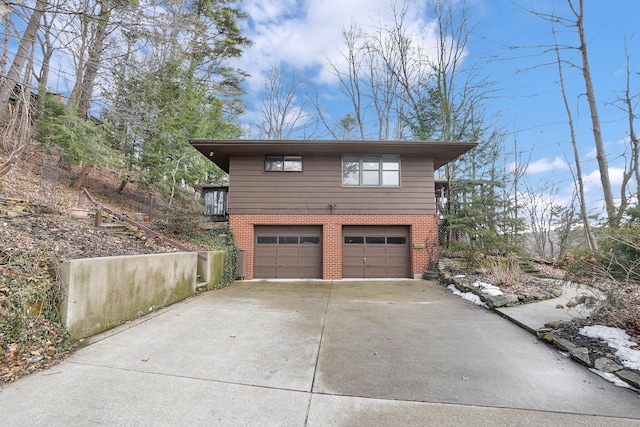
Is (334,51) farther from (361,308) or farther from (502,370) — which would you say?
(502,370)

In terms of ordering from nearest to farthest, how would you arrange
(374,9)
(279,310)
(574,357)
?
(574,357) < (279,310) < (374,9)

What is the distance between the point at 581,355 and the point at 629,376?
55 centimetres

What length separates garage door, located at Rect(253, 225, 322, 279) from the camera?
34.7 ft

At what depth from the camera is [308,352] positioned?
12.5 ft

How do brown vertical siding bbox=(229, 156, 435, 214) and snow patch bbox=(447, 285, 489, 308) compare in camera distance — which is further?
brown vertical siding bbox=(229, 156, 435, 214)

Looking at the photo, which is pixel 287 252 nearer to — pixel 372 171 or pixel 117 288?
pixel 372 171

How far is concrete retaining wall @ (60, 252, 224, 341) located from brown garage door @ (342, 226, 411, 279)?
5.50 metres

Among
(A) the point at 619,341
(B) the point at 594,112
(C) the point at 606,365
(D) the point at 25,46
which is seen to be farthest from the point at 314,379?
(B) the point at 594,112

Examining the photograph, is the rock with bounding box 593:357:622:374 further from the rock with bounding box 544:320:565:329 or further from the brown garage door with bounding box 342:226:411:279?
the brown garage door with bounding box 342:226:411:279

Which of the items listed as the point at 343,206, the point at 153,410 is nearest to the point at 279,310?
the point at 153,410

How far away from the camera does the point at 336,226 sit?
10.6 metres

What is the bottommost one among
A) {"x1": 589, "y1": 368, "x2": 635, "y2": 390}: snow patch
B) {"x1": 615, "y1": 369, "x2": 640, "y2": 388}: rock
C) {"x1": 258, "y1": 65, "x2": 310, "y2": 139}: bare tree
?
{"x1": 589, "y1": 368, "x2": 635, "y2": 390}: snow patch

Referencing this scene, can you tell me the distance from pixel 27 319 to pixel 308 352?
10.3 ft

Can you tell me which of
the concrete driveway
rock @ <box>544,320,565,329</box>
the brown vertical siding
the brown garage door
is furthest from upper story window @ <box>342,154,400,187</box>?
rock @ <box>544,320,565,329</box>
